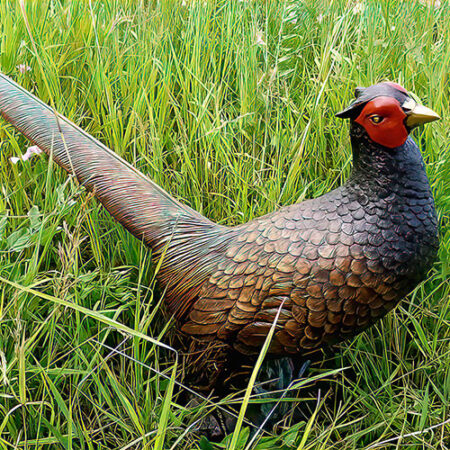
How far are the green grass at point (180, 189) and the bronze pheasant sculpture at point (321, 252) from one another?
0.11 m

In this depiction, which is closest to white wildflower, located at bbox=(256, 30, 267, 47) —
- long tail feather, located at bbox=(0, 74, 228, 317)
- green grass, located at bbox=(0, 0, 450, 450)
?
green grass, located at bbox=(0, 0, 450, 450)

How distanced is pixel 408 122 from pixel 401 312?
0.58 meters

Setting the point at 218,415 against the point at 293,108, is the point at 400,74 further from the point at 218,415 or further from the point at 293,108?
the point at 218,415

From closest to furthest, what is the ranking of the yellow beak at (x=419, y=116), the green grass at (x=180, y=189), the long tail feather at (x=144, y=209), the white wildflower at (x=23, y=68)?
the yellow beak at (x=419, y=116) < the green grass at (x=180, y=189) < the long tail feather at (x=144, y=209) < the white wildflower at (x=23, y=68)

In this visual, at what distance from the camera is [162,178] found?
1.54 m

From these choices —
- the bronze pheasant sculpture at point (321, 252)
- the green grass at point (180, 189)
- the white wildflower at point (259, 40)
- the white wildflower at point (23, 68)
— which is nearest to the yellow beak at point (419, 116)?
the bronze pheasant sculpture at point (321, 252)

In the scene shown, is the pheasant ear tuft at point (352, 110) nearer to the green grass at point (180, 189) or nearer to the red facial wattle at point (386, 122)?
the red facial wattle at point (386, 122)

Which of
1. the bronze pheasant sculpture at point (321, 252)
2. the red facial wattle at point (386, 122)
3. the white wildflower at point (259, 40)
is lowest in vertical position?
the bronze pheasant sculpture at point (321, 252)

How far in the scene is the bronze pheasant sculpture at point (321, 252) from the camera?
1.06m

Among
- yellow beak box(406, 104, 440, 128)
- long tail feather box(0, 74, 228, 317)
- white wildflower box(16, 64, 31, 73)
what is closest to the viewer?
yellow beak box(406, 104, 440, 128)

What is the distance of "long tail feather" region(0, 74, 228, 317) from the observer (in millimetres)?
1251

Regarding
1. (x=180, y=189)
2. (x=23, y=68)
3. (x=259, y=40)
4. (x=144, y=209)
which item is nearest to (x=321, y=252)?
(x=144, y=209)

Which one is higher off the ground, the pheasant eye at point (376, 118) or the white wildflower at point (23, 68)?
the white wildflower at point (23, 68)

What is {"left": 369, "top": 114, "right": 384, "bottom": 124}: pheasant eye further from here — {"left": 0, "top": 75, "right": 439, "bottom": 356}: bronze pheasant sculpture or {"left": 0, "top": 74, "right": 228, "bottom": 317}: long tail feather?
{"left": 0, "top": 74, "right": 228, "bottom": 317}: long tail feather
